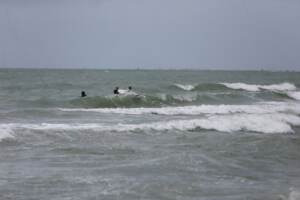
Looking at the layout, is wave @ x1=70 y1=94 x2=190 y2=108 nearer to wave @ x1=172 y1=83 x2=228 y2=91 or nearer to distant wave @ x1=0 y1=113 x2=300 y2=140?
distant wave @ x1=0 y1=113 x2=300 y2=140

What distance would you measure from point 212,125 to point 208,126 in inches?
7.5

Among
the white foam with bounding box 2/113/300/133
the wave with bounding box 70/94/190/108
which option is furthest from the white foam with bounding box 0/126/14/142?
the wave with bounding box 70/94/190/108

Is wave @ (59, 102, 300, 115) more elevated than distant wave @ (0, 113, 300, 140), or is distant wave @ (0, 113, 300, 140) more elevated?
distant wave @ (0, 113, 300, 140)

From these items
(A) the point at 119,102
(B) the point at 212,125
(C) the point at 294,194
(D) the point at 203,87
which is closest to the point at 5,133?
(B) the point at 212,125

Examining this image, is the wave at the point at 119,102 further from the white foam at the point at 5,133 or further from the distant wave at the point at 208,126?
the white foam at the point at 5,133

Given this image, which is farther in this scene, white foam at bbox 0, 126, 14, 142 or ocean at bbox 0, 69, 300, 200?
white foam at bbox 0, 126, 14, 142

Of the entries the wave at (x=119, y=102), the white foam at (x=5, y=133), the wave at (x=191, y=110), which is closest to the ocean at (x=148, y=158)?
the white foam at (x=5, y=133)

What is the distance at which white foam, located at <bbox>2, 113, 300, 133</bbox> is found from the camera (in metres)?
18.5

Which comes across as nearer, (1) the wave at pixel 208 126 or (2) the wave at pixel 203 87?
(1) the wave at pixel 208 126

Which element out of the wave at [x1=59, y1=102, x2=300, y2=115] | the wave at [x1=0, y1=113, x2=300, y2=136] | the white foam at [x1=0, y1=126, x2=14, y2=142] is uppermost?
the white foam at [x1=0, y1=126, x2=14, y2=142]

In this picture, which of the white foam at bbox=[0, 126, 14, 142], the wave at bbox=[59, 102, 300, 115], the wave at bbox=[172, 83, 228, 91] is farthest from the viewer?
the wave at bbox=[172, 83, 228, 91]

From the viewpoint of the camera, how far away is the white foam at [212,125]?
1847 cm

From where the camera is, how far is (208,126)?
66.8 feet

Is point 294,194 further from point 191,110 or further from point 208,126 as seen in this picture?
point 191,110
